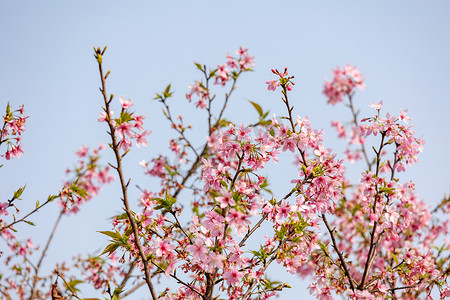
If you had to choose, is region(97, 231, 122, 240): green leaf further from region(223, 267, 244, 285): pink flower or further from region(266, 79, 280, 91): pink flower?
region(266, 79, 280, 91): pink flower

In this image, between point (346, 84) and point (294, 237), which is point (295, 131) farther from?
point (346, 84)

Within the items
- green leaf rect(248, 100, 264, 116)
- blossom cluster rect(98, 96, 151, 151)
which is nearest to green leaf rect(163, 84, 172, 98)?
green leaf rect(248, 100, 264, 116)

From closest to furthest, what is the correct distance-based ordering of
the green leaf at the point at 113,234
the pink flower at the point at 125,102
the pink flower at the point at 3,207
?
the green leaf at the point at 113,234 → the pink flower at the point at 125,102 → the pink flower at the point at 3,207

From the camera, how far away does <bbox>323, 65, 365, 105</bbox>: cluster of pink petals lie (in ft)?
30.3

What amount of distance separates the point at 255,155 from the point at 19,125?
3207 millimetres

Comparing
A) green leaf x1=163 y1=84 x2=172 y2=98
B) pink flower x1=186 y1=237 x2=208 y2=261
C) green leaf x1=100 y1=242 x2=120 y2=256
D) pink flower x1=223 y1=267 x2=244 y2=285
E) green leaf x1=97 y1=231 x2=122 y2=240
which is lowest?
pink flower x1=223 y1=267 x2=244 y2=285

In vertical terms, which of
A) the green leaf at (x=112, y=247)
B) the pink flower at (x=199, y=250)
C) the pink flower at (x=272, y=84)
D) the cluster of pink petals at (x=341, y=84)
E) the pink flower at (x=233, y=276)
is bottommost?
the pink flower at (x=233, y=276)

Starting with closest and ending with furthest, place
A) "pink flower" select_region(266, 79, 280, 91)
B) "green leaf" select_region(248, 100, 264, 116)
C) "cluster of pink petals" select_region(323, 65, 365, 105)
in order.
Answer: "pink flower" select_region(266, 79, 280, 91) < "green leaf" select_region(248, 100, 264, 116) < "cluster of pink petals" select_region(323, 65, 365, 105)

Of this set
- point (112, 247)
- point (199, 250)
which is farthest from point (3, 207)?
point (199, 250)

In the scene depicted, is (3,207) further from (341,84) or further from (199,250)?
(341,84)

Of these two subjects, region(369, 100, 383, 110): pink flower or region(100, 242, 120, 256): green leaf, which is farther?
region(369, 100, 383, 110): pink flower

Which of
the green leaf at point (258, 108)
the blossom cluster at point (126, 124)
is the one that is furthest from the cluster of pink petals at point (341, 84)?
the blossom cluster at point (126, 124)

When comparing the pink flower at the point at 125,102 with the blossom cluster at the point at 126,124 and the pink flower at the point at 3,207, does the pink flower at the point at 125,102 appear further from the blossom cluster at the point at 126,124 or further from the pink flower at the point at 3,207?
the pink flower at the point at 3,207

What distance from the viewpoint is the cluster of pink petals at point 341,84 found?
9.23m
